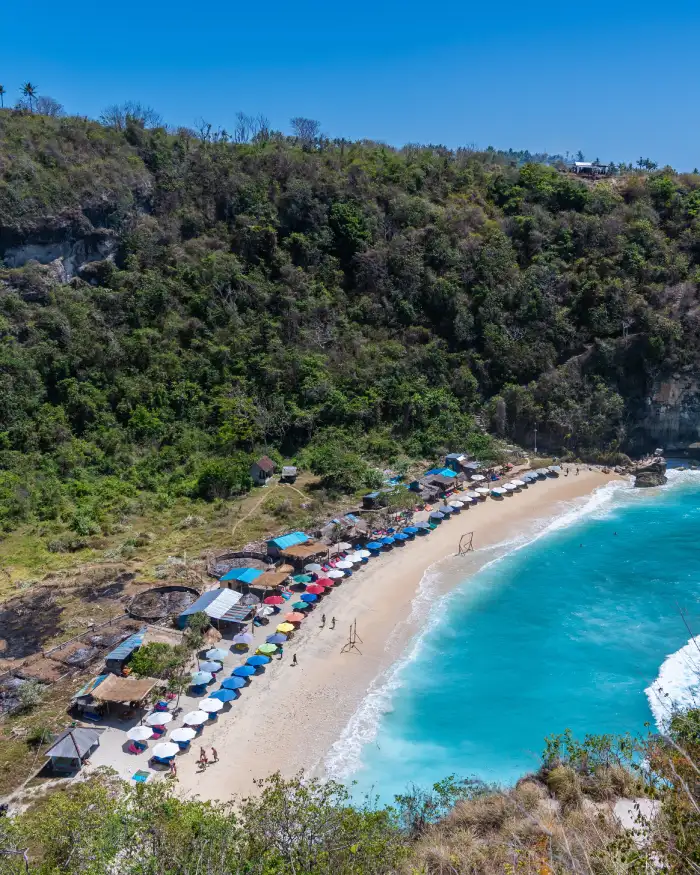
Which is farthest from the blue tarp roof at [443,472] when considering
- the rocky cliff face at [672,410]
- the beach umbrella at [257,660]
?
the beach umbrella at [257,660]

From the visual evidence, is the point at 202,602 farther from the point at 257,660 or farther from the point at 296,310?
the point at 296,310

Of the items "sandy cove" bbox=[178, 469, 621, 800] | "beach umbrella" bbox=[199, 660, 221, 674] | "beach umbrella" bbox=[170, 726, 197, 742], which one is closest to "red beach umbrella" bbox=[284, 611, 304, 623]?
"sandy cove" bbox=[178, 469, 621, 800]

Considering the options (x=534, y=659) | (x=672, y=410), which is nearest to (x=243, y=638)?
(x=534, y=659)

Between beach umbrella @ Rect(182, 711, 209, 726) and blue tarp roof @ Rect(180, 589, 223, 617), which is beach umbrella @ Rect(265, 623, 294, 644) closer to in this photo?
blue tarp roof @ Rect(180, 589, 223, 617)

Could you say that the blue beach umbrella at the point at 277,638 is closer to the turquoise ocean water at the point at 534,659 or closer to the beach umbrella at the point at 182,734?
the turquoise ocean water at the point at 534,659

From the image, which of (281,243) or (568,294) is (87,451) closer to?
(281,243)

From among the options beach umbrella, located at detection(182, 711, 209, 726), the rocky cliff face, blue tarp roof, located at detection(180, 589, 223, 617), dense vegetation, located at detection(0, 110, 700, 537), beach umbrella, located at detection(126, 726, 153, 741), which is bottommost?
beach umbrella, located at detection(182, 711, 209, 726)
